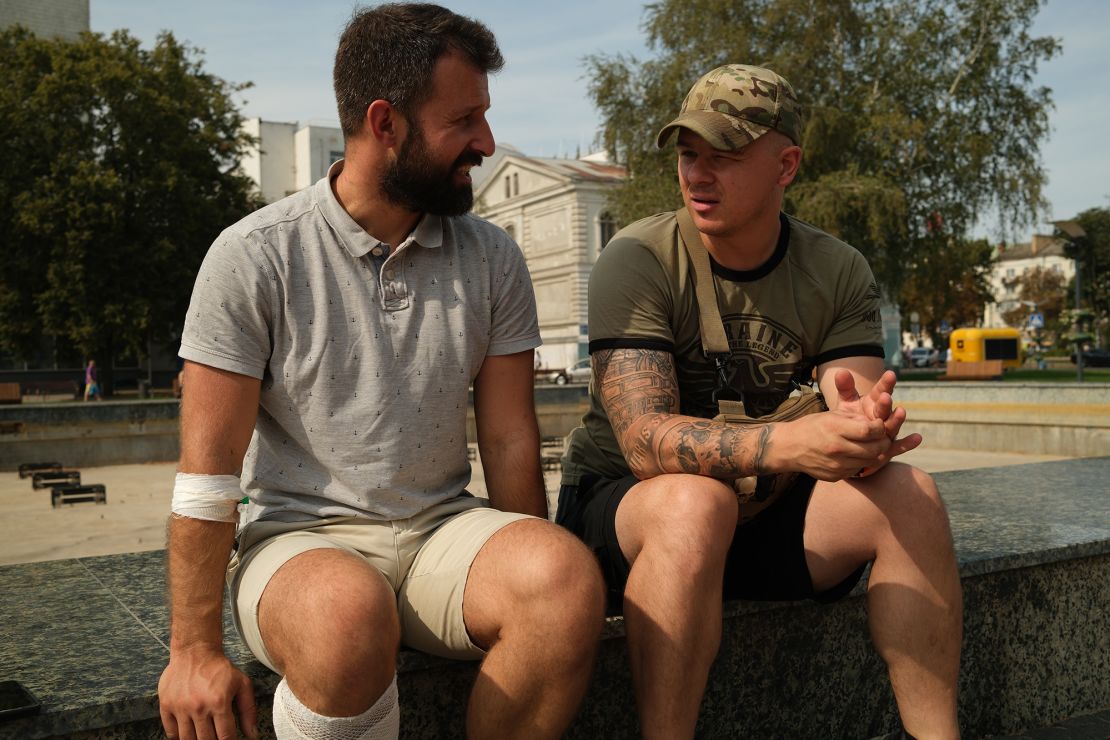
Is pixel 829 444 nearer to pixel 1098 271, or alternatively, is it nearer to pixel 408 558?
pixel 408 558

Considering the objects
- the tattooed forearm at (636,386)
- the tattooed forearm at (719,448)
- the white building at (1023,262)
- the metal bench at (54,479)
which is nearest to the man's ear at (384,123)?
the tattooed forearm at (636,386)

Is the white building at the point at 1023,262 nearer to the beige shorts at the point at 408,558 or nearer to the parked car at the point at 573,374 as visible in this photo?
the parked car at the point at 573,374

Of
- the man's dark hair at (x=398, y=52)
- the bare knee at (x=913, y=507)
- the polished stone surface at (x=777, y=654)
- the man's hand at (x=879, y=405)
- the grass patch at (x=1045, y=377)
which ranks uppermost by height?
the man's dark hair at (x=398, y=52)

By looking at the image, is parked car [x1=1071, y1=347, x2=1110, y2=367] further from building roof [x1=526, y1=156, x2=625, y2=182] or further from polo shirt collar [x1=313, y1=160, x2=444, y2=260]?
polo shirt collar [x1=313, y1=160, x2=444, y2=260]

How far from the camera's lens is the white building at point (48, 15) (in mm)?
46406

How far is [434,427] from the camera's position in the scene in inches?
97.2

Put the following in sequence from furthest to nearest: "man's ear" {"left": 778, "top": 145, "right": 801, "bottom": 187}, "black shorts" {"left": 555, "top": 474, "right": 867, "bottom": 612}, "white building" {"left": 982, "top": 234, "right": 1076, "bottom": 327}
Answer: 1. "white building" {"left": 982, "top": 234, "right": 1076, "bottom": 327}
2. "man's ear" {"left": 778, "top": 145, "right": 801, "bottom": 187}
3. "black shorts" {"left": 555, "top": 474, "right": 867, "bottom": 612}

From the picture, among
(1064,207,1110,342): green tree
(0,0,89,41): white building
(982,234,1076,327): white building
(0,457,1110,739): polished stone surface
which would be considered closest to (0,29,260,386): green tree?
(0,0,89,41): white building

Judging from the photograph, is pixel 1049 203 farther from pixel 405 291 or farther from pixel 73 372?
pixel 73 372

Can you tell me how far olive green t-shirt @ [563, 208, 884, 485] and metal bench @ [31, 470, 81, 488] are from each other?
1164 cm

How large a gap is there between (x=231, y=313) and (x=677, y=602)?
1126 mm

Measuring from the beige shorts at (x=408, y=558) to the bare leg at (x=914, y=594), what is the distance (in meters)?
0.84

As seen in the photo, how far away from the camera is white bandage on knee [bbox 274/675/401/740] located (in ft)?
6.44

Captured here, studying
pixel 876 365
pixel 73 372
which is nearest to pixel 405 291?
pixel 876 365
